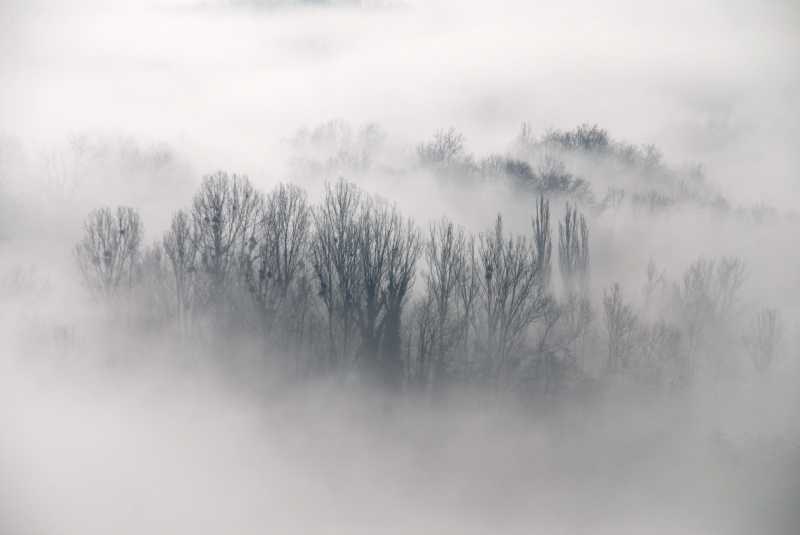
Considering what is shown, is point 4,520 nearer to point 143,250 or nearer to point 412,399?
point 143,250

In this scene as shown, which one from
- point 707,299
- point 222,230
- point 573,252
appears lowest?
point 707,299

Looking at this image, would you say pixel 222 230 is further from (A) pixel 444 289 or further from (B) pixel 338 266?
(A) pixel 444 289

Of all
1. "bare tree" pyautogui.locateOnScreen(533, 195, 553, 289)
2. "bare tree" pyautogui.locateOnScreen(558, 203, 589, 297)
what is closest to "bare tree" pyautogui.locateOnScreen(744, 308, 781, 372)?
"bare tree" pyautogui.locateOnScreen(558, 203, 589, 297)

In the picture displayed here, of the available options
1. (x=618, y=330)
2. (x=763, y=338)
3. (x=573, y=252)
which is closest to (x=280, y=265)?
(x=618, y=330)

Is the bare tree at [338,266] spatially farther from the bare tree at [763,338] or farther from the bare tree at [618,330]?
the bare tree at [763,338]

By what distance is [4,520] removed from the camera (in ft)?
74.3

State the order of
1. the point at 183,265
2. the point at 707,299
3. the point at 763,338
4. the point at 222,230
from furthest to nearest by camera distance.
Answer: the point at 707,299 → the point at 763,338 → the point at 183,265 → the point at 222,230

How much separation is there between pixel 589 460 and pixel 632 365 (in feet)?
16.9

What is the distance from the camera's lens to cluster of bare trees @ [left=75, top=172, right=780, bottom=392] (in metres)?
29.7

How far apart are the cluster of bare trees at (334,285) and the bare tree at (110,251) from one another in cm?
4

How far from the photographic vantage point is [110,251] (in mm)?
30016

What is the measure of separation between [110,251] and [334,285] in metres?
8.38

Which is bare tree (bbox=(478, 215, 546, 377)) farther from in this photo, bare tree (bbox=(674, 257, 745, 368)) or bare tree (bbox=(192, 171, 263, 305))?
bare tree (bbox=(192, 171, 263, 305))

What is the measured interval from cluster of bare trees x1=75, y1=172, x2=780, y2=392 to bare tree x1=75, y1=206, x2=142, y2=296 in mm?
40
